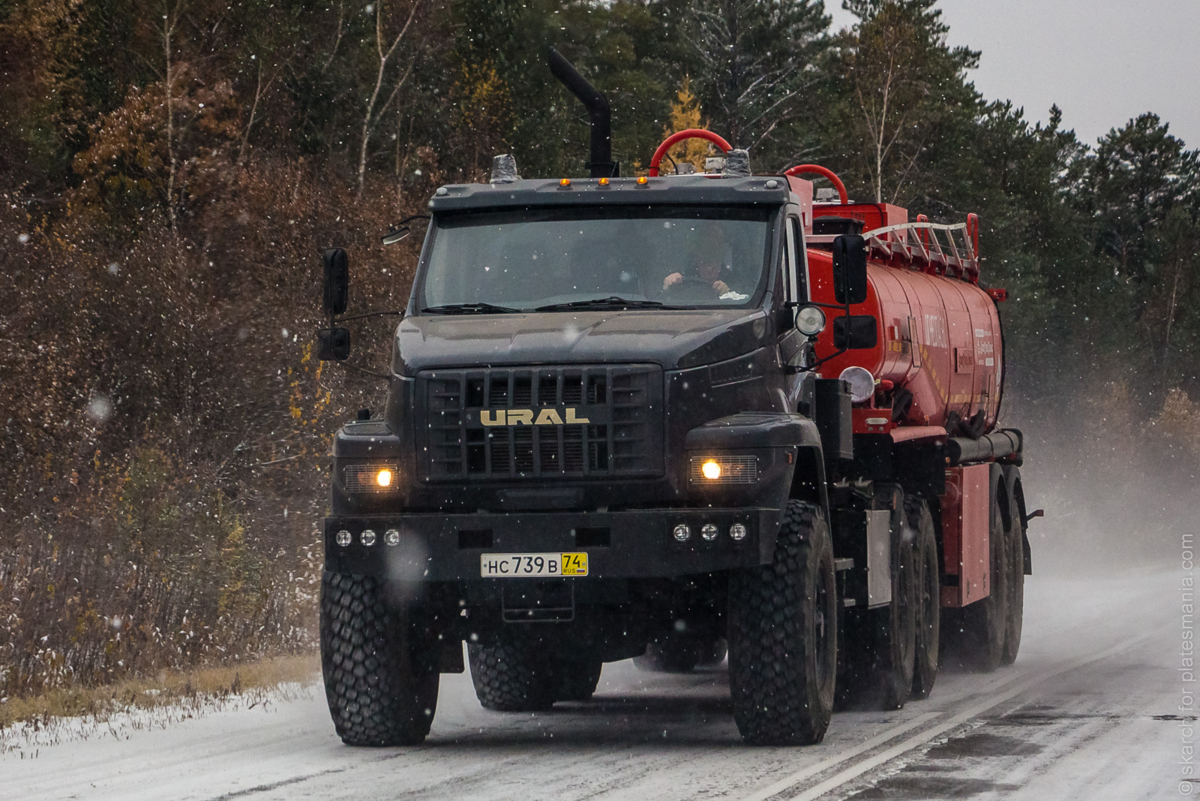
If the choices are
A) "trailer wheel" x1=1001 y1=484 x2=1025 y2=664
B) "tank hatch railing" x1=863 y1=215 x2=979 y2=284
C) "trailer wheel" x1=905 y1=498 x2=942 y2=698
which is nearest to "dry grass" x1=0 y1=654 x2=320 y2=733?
"trailer wheel" x1=905 y1=498 x2=942 y2=698

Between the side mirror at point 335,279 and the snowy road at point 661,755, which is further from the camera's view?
the side mirror at point 335,279

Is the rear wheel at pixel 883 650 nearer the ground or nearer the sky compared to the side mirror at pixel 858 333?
nearer the ground

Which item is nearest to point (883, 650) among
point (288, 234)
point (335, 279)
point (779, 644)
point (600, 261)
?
point (779, 644)

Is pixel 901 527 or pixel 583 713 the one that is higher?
pixel 901 527

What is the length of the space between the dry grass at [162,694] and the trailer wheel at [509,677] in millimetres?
1261

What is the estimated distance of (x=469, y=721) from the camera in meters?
11.7

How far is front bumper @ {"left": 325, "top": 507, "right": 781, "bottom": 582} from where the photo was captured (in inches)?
369

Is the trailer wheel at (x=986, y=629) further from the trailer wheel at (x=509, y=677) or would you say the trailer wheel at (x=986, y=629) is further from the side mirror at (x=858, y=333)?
the side mirror at (x=858, y=333)

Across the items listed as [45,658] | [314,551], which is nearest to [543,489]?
[45,658]

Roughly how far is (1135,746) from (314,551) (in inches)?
Result: 363

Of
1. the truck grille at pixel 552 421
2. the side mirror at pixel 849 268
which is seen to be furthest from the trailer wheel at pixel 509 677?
the side mirror at pixel 849 268

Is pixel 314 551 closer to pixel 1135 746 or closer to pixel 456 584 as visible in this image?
pixel 456 584

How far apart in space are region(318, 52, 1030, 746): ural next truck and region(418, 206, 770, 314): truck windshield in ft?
0.04

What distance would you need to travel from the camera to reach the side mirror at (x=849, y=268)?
420 inches
